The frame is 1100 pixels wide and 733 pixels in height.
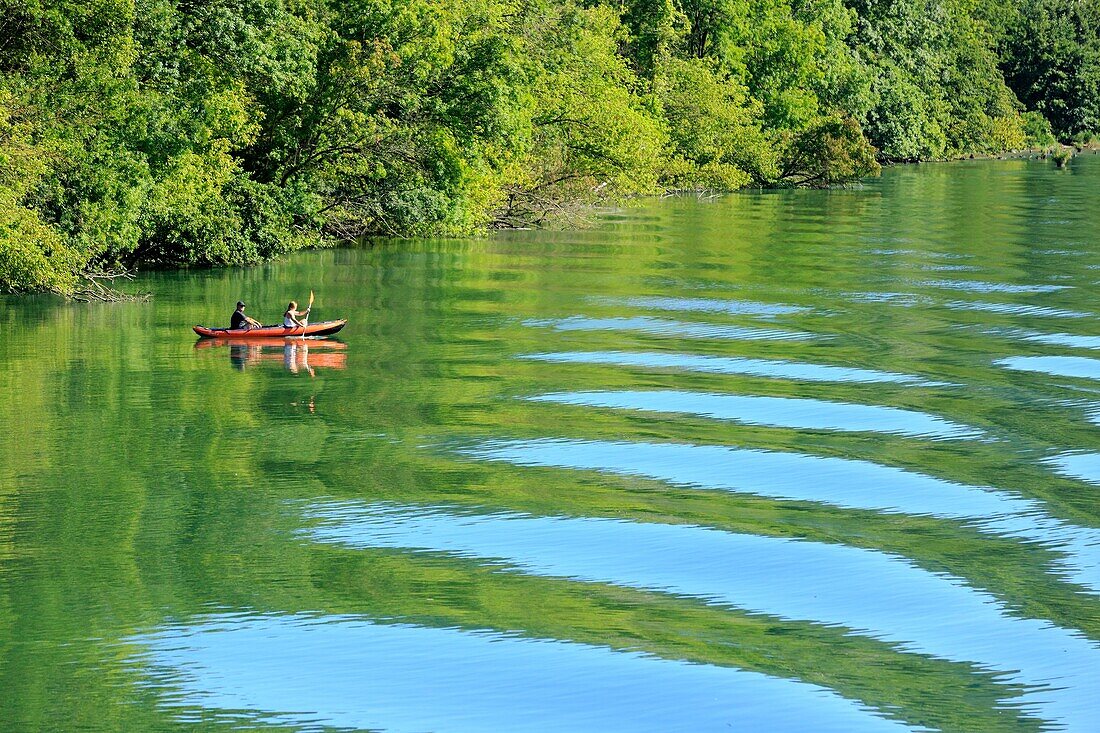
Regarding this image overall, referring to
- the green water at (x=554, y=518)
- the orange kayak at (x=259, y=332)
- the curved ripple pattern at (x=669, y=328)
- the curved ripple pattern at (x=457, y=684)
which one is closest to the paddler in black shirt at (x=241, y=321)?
the orange kayak at (x=259, y=332)

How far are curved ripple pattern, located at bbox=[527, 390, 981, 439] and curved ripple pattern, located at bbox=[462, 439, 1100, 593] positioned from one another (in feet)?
5.75

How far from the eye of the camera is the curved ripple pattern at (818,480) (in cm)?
1400

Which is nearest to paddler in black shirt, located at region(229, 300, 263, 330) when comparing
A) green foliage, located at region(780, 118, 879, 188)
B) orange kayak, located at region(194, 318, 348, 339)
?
orange kayak, located at region(194, 318, 348, 339)

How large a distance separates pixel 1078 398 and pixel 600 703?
1220 cm

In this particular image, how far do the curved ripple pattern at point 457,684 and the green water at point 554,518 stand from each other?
0.03 meters

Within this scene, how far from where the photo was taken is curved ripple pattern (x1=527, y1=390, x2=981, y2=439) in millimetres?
18344

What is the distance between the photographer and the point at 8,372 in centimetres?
2142

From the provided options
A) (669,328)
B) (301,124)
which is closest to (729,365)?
(669,328)

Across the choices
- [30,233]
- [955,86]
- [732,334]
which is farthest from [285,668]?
[955,86]

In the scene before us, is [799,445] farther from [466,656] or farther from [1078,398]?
[466,656]

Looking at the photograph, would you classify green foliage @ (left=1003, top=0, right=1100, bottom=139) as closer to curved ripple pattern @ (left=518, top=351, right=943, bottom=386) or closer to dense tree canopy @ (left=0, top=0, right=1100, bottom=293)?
dense tree canopy @ (left=0, top=0, right=1100, bottom=293)

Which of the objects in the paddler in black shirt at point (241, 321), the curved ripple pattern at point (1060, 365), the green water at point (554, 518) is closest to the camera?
the green water at point (554, 518)

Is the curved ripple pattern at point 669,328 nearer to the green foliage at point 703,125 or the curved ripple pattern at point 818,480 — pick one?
the curved ripple pattern at point 818,480

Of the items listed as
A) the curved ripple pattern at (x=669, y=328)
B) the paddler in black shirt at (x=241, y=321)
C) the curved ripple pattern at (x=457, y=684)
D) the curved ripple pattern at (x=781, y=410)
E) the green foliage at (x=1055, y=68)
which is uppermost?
the green foliage at (x=1055, y=68)
